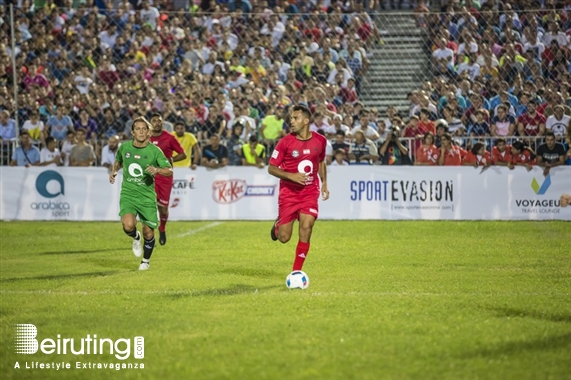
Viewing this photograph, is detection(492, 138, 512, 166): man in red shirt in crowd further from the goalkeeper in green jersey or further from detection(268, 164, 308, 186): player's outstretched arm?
detection(268, 164, 308, 186): player's outstretched arm

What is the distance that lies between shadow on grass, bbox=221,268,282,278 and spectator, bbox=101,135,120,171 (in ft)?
30.0

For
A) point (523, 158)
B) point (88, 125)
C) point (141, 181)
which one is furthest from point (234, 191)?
point (141, 181)

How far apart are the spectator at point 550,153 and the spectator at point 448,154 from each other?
176cm

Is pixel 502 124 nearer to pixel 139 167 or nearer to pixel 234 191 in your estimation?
pixel 234 191

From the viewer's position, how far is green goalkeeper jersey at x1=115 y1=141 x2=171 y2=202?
1208cm

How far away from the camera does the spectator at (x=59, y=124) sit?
2214cm

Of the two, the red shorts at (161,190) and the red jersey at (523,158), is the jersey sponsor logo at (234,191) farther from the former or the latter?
the red jersey at (523,158)

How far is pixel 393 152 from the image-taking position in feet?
66.3

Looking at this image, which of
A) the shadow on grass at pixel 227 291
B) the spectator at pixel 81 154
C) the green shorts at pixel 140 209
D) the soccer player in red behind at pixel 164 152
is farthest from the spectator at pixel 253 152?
the shadow on grass at pixel 227 291

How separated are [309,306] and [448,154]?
1167 centimetres

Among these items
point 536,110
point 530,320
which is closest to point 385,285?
point 530,320

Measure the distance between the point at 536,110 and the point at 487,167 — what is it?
6.63ft

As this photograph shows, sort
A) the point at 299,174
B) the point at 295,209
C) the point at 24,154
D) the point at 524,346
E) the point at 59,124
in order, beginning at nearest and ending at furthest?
the point at 524,346 < the point at 299,174 < the point at 295,209 < the point at 24,154 < the point at 59,124

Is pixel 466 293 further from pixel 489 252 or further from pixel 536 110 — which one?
pixel 536 110
